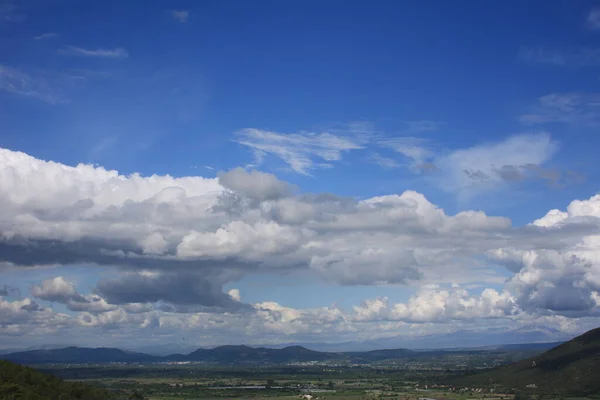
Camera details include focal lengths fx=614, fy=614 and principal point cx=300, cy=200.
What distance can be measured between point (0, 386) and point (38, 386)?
14.8 m

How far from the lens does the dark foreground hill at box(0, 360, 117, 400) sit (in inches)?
5138

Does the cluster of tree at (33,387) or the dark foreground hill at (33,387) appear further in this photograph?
the dark foreground hill at (33,387)

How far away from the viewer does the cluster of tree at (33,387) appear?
13012 cm

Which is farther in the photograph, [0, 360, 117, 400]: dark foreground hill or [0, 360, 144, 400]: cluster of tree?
[0, 360, 117, 400]: dark foreground hill

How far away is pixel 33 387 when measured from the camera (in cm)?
14225

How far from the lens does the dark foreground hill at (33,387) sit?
130500 mm

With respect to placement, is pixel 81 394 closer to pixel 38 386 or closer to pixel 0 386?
pixel 38 386

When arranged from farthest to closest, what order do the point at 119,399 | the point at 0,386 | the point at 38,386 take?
the point at 119,399, the point at 38,386, the point at 0,386

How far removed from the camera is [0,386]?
131 m

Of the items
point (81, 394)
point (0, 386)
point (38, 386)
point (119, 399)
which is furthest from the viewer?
point (119, 399)

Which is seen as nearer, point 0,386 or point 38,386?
point 0,386

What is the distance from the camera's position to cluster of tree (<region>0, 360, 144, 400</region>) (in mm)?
130125

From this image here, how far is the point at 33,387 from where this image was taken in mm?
142250

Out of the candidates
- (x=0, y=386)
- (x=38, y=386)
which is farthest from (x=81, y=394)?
(x=0, y=386)
